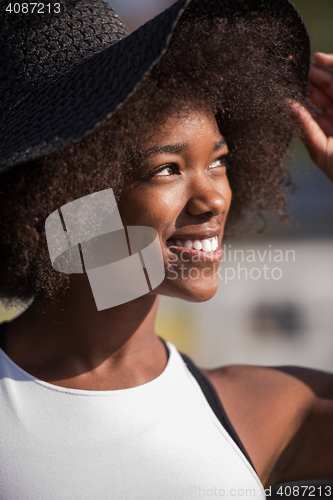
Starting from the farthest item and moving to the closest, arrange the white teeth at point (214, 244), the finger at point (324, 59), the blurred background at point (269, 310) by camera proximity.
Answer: the blurred background at point (269, 310), the finger at point (324, 59), the white teeth at point (214, 244)

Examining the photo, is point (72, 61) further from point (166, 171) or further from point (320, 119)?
point (320, 119)

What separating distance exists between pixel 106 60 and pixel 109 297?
31.2 inches

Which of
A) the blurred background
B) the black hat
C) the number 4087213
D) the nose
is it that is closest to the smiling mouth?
the nose

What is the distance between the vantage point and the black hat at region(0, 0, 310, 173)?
124 cm

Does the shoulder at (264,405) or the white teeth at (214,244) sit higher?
the white teeth at (214,244)

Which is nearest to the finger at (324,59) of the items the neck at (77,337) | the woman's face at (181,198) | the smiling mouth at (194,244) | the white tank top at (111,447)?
the woman's face at (181,198)

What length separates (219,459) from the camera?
5.22 ft

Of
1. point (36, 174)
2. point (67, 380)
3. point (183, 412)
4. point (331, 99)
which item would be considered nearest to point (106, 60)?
point (36, 174)

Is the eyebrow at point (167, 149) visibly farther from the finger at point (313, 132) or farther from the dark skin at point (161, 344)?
the finger at point (313, 132)

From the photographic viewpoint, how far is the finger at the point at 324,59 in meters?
1.75

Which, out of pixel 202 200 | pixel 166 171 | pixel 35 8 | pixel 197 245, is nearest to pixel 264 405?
pixel 197 245

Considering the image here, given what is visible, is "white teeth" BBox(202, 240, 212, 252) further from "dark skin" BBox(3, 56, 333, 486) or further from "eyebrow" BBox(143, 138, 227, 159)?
"eyebrow" BBox(143, 138, 227, 159)

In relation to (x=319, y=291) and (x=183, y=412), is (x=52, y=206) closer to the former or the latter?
(x=183, y=412)

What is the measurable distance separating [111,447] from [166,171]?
93 centimetres
